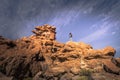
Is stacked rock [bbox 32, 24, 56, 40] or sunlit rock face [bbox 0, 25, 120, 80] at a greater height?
stacked rock [bbox 32, 24, 56, 40]

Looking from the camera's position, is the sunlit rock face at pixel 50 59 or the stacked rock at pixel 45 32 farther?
the stacked rock at pixel 45 32

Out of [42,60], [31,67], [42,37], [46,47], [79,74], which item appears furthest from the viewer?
[42,37]

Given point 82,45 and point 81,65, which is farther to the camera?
point 82,45

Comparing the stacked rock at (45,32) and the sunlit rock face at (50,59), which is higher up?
the stacked rock at (45,32)

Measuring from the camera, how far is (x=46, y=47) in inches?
2488

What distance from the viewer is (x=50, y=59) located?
59.2 m

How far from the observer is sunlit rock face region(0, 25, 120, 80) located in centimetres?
4966

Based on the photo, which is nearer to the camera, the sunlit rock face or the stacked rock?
the sunlit rock face

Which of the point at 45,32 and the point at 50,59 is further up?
the point at 45,32

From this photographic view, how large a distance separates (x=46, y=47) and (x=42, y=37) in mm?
7670

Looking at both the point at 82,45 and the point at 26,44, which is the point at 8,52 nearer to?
the point at 26,44

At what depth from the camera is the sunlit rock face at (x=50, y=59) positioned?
49.7 meters

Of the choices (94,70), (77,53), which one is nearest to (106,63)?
(94,70)

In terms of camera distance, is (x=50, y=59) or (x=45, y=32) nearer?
(x=50, y=59)
